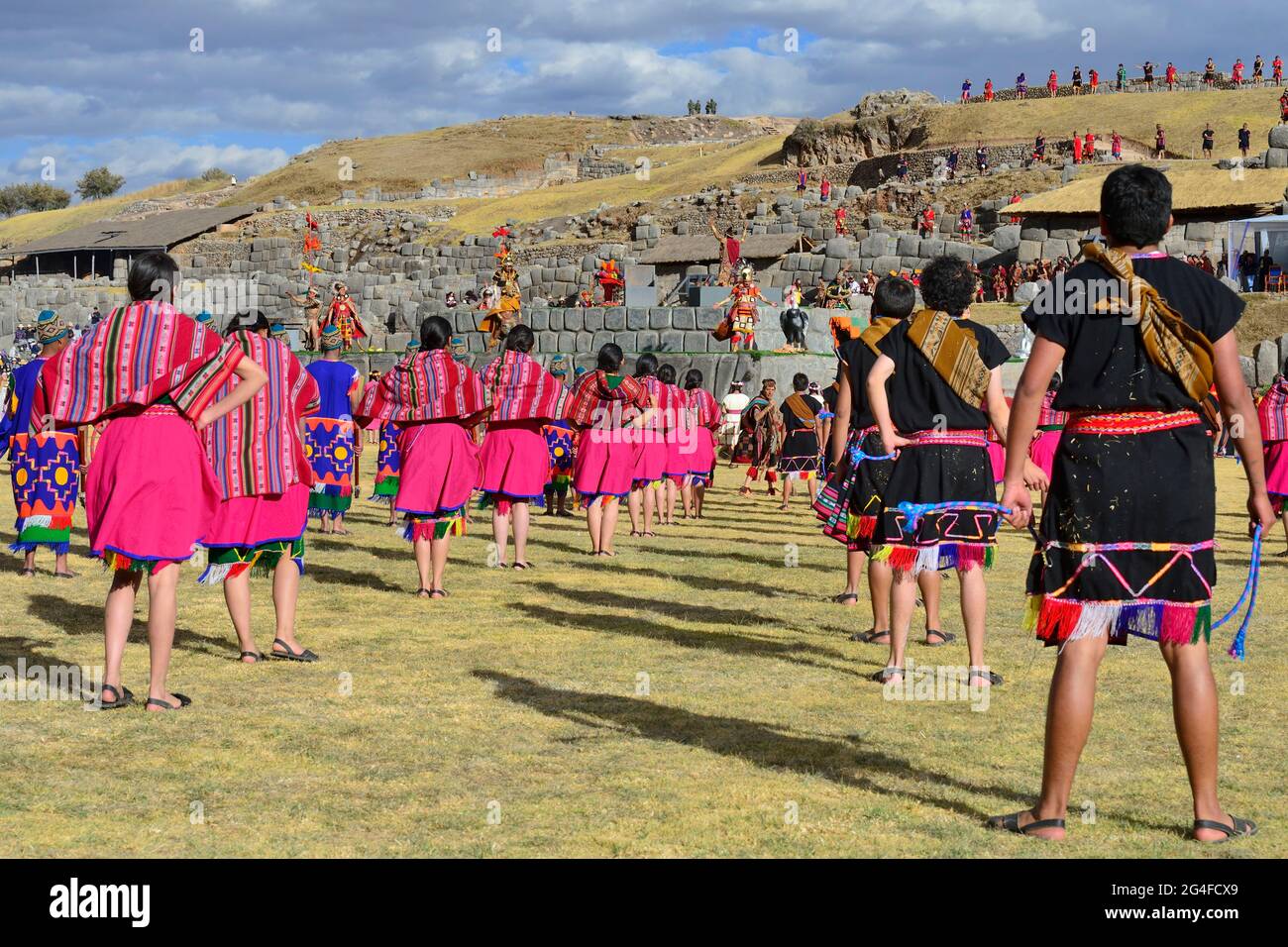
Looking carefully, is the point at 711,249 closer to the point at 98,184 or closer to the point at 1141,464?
the point at 1141,464

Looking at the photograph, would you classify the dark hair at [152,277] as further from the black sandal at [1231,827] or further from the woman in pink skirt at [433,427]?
the black sandal at [1231,827]

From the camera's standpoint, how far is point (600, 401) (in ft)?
47.1

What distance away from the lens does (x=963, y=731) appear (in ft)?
22.0

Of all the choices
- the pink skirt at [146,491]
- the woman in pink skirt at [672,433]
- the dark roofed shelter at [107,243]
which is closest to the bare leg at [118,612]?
the pink skirt at [146,491]

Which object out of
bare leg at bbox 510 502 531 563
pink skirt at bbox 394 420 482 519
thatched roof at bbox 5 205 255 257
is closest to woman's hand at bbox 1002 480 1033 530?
pink skirt at bbox 394 420 482 519

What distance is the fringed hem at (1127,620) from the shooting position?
15.8 feet

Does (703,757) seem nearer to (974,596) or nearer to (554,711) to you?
(554,711)

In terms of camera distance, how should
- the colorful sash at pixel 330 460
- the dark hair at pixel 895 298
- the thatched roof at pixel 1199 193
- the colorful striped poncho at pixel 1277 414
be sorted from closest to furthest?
the dark hair at pixel 895 298 → the colorful striped poncho at pixel 1277 414 → the colorful sash at pixel 330 460 → the thatched roof at pixel 1199 193

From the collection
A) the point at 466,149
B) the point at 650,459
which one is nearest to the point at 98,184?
the point at 466,149

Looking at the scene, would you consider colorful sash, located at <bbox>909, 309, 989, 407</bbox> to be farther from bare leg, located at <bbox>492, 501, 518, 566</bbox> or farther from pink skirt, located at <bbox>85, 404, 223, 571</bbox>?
bare leg, located at <bbox>492, 501, 518, 566</bbox>

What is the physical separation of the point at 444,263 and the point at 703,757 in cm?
5986

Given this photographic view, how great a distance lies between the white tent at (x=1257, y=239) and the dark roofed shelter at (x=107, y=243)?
53.9 meters

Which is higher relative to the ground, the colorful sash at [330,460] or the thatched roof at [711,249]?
the thatched roof at [711,249]

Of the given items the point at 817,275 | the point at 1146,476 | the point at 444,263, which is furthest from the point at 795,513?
the point at 444,263
